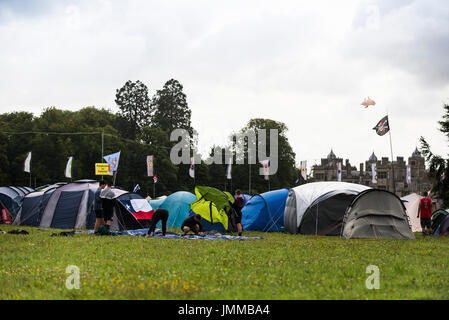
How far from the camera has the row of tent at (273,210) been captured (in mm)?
19781

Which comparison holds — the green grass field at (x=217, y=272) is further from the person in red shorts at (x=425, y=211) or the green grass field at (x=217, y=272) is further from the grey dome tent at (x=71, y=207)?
the grey dome tent at (x=71, y=207)

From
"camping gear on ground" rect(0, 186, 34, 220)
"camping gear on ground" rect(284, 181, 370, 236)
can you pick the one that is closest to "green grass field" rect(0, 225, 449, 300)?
"camping gear on ground" rect(284, 181, 370, 236)

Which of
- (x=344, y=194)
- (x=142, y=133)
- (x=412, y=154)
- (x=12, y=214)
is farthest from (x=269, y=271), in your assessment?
(x=412, y=154)

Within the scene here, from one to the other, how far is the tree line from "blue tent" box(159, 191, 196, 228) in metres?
30.4

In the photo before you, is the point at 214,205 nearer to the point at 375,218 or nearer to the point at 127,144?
the point at 375,218

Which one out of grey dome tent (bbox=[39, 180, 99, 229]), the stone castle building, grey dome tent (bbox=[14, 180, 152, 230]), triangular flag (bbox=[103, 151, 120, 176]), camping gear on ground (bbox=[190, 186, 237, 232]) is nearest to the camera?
camping gear on ground (bbox=[190, 186, 237, 232])

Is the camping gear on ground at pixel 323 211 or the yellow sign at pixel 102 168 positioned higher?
the yellow sign at pixel 102 168

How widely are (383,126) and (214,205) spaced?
14768 millimetres

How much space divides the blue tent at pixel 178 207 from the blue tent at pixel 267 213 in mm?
3432

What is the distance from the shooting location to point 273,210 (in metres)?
26.1

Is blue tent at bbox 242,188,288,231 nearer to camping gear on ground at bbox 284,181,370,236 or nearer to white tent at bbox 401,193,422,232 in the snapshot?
camping gear on ground at bbox 284,181,370,236

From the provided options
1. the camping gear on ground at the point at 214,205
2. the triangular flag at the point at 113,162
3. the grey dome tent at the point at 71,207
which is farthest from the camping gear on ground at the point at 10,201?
the camping gear on ground at the point at 214,205

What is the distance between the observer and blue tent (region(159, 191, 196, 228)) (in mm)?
27688
